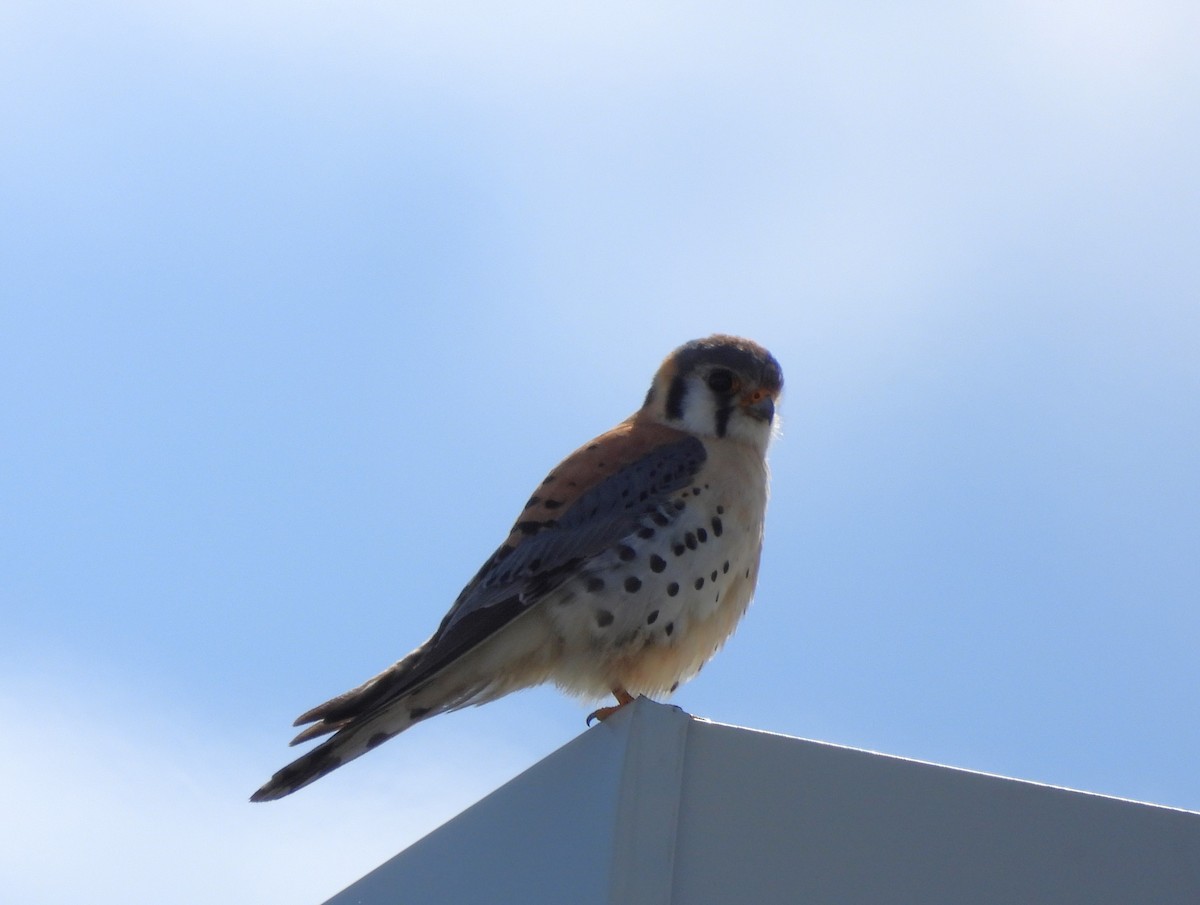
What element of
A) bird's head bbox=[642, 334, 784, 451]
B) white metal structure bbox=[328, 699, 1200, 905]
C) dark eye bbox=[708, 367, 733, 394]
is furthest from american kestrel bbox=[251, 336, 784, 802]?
white metal structure bbox=[328, 699, 1200, 905]

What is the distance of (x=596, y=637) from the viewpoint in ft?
11.6

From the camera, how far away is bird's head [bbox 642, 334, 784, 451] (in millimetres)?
4203

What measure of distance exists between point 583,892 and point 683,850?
148 millimetres

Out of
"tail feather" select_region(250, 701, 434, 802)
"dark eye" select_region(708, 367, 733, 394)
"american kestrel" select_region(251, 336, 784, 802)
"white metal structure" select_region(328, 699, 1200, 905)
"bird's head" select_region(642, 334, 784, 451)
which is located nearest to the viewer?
"white metal structure" select_region(328, 699, 1200, 905)

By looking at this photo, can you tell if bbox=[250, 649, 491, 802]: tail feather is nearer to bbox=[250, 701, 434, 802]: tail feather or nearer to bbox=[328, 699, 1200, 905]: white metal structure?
bbox=[250, 701, 434, 802]: tail feather

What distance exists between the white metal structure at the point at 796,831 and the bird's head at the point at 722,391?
7.11 feet

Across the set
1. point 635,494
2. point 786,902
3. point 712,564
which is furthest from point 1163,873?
point 635,494

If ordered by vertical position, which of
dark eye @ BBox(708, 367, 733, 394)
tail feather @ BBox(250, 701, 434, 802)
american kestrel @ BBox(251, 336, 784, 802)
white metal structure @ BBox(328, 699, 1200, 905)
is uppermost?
dark eye @ BBox(708, 367, 733, 394)

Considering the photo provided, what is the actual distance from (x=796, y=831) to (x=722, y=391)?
244 centimetres

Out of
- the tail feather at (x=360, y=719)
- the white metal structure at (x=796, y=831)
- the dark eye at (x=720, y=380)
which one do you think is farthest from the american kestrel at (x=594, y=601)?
the white metal structure at (x=796, y=831)

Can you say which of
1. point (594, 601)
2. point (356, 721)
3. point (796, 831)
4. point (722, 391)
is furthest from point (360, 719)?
point (796, 831)

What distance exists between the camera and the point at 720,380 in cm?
432

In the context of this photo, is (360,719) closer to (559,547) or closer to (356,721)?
(356,721)

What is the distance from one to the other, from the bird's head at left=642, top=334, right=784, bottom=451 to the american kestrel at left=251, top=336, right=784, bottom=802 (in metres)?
0.24
